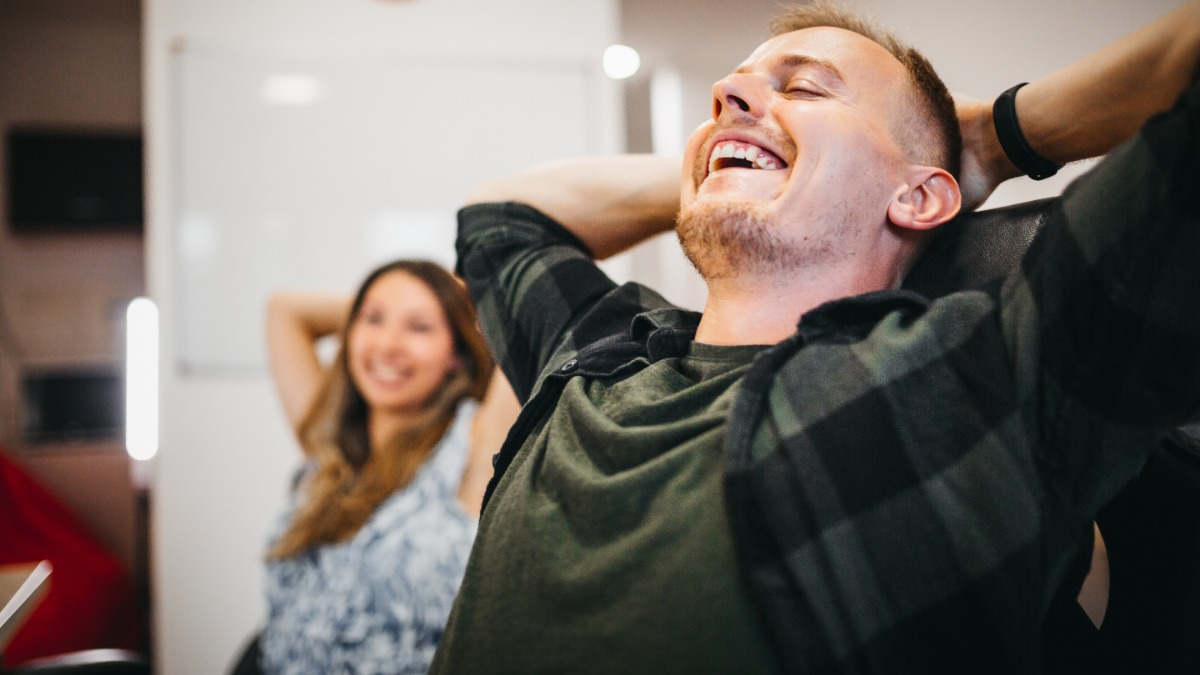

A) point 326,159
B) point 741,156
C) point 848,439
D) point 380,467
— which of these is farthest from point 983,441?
point 326,159

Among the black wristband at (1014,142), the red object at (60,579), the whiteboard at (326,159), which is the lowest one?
the red object at (60,579)

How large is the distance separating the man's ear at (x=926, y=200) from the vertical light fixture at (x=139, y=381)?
3616 mm

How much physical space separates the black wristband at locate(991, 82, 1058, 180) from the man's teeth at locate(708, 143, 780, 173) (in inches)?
9.9

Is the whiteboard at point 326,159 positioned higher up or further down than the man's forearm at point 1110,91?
higher up

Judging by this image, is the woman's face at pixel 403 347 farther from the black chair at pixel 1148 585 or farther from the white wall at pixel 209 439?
the black chair at pixel 1148 585

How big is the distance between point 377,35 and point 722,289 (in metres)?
2.00

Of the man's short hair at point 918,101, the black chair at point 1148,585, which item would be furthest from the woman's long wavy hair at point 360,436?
the black chair at point 1148,585

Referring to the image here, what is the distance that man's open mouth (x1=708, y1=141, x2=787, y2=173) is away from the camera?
93cm

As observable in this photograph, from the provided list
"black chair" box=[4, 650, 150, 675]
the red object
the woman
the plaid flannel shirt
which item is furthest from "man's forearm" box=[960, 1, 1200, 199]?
the red object

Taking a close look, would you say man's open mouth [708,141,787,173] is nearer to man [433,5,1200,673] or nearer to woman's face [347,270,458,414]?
man [433,5,1200,673]

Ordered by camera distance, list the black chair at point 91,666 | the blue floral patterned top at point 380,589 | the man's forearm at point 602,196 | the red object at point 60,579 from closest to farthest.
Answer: the black chair at point 91,666 → the man's forearm at point 602,196 → the blue floral patterned top at point 380,589 → the red object at point 60,579

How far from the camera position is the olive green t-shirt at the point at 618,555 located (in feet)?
2.07

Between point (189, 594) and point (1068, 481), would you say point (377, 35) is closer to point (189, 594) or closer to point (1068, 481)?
point (189, 594)

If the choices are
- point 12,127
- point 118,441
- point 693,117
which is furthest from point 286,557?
point 12,127
